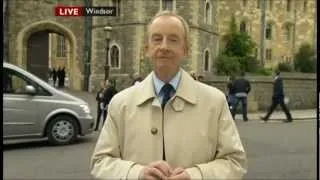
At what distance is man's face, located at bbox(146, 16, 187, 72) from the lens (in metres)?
2.64

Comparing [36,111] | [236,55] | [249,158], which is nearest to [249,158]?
[249,158]

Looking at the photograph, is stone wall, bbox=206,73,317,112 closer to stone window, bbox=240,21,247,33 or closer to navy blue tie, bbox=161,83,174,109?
navy blue tie, bbox=161,83,174,109

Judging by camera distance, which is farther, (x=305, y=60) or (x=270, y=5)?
(x=270, y=5)

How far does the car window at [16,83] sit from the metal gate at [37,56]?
30.2 m

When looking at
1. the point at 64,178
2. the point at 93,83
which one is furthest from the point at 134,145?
the point at 93,83

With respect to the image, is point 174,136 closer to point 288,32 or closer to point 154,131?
point 154,131

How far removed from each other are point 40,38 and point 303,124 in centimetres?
2706

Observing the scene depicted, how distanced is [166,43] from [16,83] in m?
10.0

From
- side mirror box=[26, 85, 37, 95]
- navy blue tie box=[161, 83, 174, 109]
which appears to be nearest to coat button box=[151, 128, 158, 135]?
navy blue tie box=[161, 83, 174, 109]

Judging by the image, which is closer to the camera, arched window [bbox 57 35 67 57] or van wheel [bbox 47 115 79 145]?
van wheel [bbox 47 115 79 145]

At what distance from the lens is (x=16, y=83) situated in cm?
1231

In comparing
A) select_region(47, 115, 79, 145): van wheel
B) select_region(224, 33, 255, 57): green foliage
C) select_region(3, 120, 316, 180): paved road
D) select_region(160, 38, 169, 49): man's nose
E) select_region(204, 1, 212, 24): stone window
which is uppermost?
select_region(204, 1, 212, 24): stone window

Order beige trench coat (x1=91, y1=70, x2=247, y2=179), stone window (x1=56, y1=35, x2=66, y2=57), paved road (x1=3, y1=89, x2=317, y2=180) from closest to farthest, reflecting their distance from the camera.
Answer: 1. beige trench coat (x1=91, y1=70, x2=247, y2=179)
2. paved road (x1=3, y1=89, x2=317, y2=180)
3. stone window (x1=56, y1=35, x2=66, y2=57)

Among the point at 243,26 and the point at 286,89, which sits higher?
the point at 243,26
